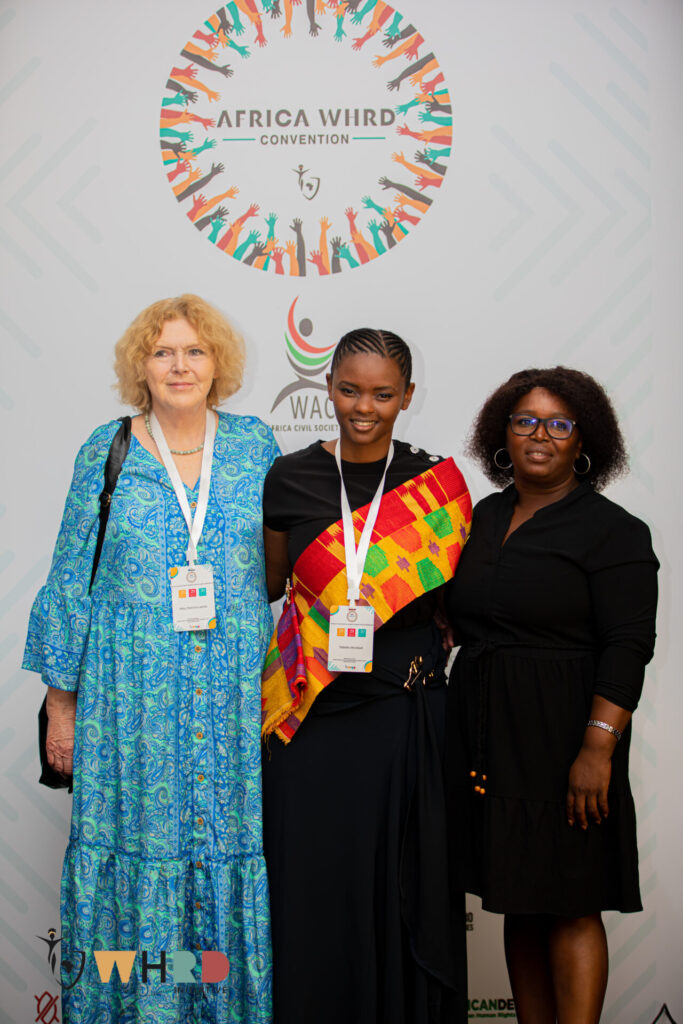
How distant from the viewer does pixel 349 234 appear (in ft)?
8.71

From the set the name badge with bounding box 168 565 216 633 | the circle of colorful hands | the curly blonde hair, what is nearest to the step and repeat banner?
Answer: the circle of colorful hands

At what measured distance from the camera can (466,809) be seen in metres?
1.95

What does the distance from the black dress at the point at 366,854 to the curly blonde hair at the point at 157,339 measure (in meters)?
0.48

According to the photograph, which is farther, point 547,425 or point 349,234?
point 349,234

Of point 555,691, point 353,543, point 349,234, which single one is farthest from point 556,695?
point 349,234

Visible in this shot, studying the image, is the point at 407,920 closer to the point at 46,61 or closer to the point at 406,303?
the point at 406,303

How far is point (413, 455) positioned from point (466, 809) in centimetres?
84

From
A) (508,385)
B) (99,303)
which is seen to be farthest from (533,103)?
(99,303)

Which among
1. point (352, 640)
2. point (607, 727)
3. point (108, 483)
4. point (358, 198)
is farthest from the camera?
point (358, 198)

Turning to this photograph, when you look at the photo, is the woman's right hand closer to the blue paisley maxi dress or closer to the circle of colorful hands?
the blue paisley maxi dress

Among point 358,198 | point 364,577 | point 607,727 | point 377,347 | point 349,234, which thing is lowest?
point 607,727

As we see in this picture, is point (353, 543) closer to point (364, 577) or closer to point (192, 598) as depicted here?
point (364, 577)

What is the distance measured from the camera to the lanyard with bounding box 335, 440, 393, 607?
1979 millimetres

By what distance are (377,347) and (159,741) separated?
1.04 metres
